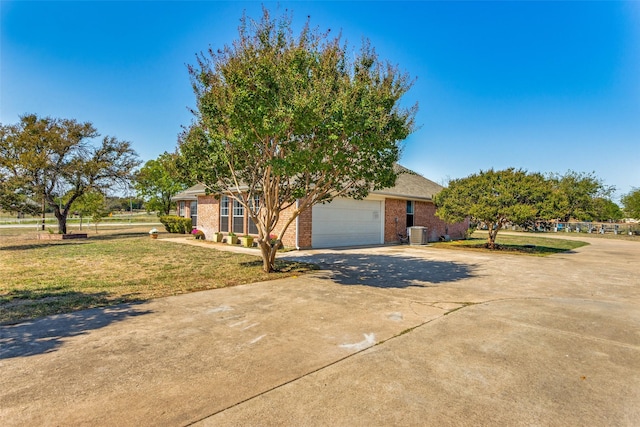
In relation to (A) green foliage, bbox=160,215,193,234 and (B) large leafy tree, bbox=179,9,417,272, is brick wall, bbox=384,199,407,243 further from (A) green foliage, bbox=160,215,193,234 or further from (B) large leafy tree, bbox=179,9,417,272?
(A) green foliage, bbox=160,215,193,234

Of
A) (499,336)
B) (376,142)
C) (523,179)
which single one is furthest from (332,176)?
(523,179)

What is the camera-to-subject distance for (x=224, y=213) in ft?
62.4

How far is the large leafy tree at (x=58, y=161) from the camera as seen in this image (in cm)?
1950

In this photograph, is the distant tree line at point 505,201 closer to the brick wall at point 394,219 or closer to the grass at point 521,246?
the grass at point 521,246

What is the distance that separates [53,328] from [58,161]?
21.4 meters

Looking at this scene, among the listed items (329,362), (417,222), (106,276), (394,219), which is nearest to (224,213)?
(394,219)

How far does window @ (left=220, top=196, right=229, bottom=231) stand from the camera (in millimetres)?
18781

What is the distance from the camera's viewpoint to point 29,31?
33.0 ft

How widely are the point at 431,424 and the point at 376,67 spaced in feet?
24.6

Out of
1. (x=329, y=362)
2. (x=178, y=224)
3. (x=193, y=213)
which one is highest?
(x=193, y=213)

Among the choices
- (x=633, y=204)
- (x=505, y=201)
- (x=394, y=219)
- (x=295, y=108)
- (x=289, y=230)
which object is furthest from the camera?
(x=633, y=204)

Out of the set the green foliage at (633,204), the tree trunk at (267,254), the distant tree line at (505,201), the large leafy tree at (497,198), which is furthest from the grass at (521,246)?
the green foliage at (633,204)

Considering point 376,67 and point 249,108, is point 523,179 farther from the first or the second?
point 249,108

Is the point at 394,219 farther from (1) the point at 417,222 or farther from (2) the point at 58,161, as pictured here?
→ (2) the point at 58,161
